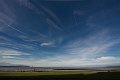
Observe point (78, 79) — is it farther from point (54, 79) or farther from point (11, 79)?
point (11, 79)

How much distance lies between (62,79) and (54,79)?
114cm

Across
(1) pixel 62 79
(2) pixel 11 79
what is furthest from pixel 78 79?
(2) pixel 11 79

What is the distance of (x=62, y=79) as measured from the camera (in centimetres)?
2044

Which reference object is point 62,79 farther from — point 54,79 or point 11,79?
point 11,79

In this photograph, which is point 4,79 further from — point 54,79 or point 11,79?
point 54,79

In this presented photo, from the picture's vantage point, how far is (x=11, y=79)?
2108cm

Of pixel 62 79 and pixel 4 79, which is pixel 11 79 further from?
pixel 62 79

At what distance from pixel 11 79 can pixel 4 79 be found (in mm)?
1032

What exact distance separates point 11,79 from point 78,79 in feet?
31.4

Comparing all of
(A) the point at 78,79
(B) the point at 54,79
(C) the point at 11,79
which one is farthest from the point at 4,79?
(A) the point at 78,79

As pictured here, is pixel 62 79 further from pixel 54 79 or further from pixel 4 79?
pixel 4 79

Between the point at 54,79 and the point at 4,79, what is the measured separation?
725 centimetres

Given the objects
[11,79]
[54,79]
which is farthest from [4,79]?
[54,79]

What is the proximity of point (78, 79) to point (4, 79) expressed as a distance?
10.6 meters
